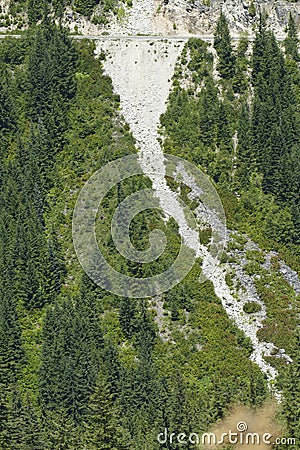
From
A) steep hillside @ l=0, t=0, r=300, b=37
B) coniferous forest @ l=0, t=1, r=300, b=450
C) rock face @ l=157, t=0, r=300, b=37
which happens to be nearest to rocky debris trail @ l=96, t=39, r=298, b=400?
coniferous forest @ l=0, t=1, r=300, b=450

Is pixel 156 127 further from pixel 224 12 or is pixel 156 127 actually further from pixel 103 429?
pixel 103 429

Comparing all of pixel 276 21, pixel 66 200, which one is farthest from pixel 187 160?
pixel 276 21

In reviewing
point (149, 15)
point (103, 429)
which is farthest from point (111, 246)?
point (149, 15)

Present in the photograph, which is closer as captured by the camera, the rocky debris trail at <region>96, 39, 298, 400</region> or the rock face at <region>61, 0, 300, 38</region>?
the rocky debris trail at <region>96, 39, 298, 400</region>

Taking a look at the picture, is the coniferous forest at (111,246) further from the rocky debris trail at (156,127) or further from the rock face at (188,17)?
the rock face at (188,17)

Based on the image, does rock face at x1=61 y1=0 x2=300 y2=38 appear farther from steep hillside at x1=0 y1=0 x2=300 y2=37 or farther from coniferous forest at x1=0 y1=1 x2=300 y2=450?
coniferous forest at x1=0 y1=1 x2=300 y2=450

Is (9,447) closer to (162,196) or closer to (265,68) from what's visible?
(162,196)

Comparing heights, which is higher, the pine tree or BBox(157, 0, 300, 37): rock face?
BBox(157, 0, 300, 37): rock face
